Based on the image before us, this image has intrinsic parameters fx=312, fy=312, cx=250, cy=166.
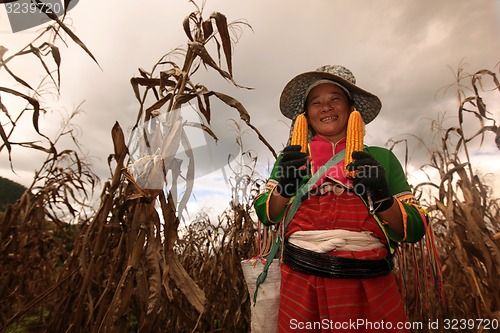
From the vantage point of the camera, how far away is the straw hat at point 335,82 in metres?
1.46

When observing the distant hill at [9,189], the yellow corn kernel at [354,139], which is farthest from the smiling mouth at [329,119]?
Result: the distant hill at [9,189]

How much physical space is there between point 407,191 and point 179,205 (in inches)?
38.1

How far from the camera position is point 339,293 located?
3.84ft

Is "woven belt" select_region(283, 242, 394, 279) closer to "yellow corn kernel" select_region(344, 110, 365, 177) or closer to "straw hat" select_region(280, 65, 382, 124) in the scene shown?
"yellow corn kernel" select_region(344, 110, 365, 177)

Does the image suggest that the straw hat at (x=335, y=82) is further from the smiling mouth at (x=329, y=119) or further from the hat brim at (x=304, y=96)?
the smiling mouth at (x=329, y=119)

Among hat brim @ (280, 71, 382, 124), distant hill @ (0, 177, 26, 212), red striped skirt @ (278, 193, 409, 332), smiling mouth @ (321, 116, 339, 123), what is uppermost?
distant hill @ (0, 177, 26, 212)

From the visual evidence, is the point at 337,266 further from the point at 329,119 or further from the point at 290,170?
the point at 329,119

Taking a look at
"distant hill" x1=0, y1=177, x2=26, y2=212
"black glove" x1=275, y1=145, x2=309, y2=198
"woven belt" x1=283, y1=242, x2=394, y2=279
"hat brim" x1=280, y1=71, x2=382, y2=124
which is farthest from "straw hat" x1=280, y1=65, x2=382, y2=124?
"distant hill" x1=0, y1=177, x2=26, y2=212

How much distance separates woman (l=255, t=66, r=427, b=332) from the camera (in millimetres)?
1155

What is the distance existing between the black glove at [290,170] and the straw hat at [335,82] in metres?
0.43

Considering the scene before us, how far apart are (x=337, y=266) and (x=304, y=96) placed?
Answer: 0.86m

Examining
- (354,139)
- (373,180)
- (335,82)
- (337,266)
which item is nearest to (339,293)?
(337,266)

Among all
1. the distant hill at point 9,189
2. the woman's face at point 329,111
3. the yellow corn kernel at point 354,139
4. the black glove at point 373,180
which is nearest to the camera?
the black glove at point 373,180

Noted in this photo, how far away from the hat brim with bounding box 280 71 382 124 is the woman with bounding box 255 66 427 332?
0.14ft
